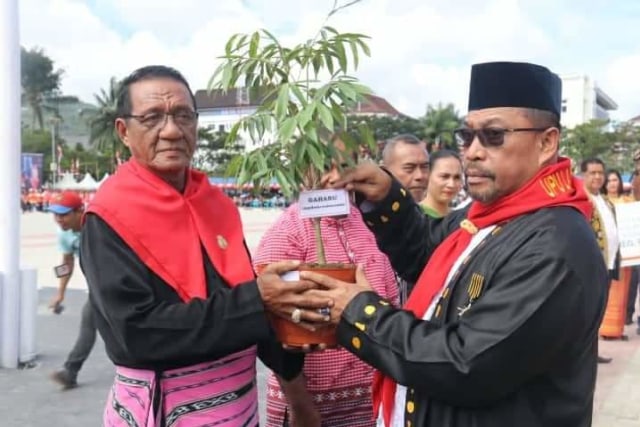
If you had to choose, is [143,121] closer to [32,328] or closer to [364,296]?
[364,296]

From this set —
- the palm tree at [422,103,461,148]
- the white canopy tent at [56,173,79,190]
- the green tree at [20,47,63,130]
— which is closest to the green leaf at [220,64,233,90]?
the white canopy tent at [56,173,79,190]

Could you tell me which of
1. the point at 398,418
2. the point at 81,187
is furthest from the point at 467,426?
the point at 81,187

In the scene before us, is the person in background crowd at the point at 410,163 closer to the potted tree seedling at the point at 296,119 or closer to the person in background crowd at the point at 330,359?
the person in background crowd at the point at 330,359

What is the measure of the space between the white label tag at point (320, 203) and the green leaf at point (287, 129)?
9.0 inches

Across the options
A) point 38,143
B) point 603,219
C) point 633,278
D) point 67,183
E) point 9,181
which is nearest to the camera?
point 9,181

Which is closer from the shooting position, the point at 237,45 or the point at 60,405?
the point at 237,45

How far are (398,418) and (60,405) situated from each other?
4005 millimetres

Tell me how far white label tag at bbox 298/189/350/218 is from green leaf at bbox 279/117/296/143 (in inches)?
9.0

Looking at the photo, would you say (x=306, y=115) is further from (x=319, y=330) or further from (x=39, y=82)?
(x=39, y=82)

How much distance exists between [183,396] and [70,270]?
539 centimetres

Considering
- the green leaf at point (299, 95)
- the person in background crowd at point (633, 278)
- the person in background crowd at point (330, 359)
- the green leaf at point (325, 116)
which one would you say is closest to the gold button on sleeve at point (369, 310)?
the green leaf at point (325, 116)

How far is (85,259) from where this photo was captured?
81.3 inches

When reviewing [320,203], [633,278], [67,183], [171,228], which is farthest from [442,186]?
[67,183]

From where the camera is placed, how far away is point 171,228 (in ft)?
7.03
